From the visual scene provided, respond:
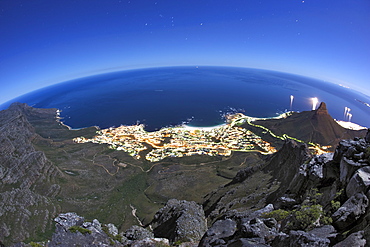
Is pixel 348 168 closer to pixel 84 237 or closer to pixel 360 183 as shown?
pixel 360 183

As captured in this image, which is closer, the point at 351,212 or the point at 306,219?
the point at 351,212

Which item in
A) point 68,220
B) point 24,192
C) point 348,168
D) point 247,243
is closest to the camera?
point 247,243

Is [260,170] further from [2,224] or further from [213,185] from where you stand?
[2,224]

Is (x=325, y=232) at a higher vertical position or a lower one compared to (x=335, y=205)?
lower

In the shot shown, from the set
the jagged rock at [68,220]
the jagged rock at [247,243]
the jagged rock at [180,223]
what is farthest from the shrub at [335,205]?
the jagged rock at [68,220]

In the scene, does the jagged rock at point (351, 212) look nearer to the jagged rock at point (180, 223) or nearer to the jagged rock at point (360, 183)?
the jagged rock at point (360, 183)

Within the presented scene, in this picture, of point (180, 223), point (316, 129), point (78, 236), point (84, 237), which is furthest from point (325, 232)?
point (316, 129)

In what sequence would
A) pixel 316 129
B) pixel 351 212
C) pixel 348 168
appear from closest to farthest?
pixel 351 212
pixel 348 168
pixel 316 129

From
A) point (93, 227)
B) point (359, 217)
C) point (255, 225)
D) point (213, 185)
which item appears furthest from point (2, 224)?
point (359, 217)
